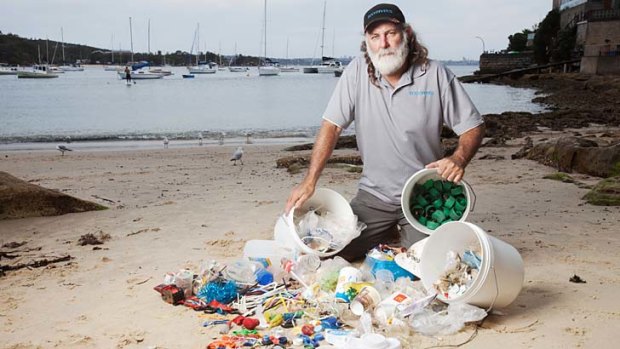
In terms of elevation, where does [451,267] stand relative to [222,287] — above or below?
above

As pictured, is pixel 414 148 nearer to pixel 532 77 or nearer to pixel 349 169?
pixel 349 169

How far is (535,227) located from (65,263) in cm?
393

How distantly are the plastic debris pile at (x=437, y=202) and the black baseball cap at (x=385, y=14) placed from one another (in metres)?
1.17

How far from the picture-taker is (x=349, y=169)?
8.85m

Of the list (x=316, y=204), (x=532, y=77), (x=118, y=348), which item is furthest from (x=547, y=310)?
(x=532, y=77)

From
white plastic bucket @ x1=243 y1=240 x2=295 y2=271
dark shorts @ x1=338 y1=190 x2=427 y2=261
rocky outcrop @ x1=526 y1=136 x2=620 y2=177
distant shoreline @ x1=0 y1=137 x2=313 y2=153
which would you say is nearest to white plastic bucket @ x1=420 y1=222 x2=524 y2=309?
dark shorts @ x1=338 y1=190 x2=427 y2=261

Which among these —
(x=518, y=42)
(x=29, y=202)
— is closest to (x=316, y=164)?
(x=29, y=202)

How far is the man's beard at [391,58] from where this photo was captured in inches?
164

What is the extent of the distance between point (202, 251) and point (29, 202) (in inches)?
101

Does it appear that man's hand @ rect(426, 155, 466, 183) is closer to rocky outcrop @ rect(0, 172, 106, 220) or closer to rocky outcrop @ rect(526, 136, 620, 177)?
rocky outcrop @ rect(0, 172, 106, 220)

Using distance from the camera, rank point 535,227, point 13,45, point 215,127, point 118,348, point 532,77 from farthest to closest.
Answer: point 13,45 → point 532,77 → point 215,127 → point 535,227 → point 118,348

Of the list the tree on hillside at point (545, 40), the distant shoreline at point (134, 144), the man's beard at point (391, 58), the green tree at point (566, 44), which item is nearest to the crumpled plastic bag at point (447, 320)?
the man's beard at point (391, 58)

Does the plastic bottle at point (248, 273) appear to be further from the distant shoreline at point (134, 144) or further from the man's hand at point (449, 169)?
the distant shoreline at point (134, 144)

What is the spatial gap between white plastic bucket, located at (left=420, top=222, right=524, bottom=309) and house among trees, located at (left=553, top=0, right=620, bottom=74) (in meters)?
45.4
